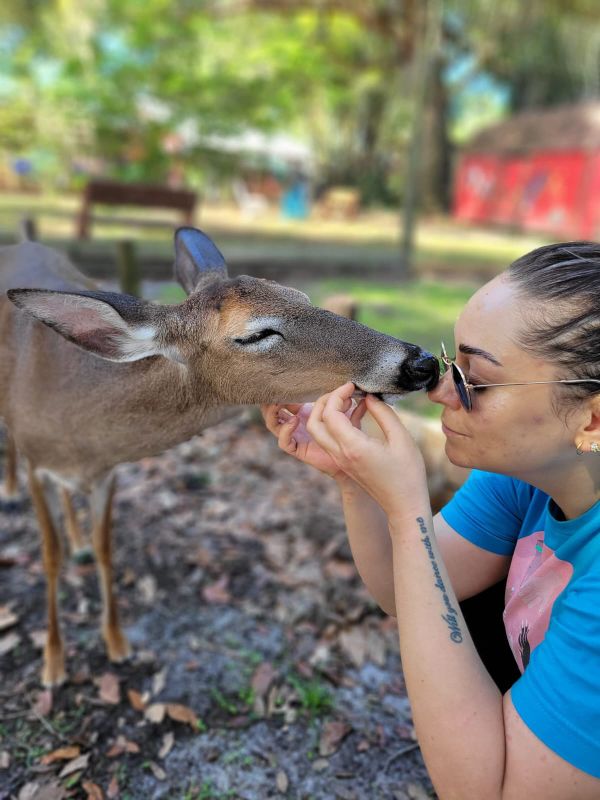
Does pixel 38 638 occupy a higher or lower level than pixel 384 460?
lower

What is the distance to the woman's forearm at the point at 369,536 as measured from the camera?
70.4 inches

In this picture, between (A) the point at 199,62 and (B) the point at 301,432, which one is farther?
(A) the point at 199,62

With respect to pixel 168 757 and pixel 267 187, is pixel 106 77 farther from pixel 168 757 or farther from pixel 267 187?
pixel 267 187

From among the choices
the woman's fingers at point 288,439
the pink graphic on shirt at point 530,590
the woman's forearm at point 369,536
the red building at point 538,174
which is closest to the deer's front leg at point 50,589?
the woman's fingers at point 288,439

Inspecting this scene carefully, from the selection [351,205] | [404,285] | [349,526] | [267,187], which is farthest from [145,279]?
[267,187]

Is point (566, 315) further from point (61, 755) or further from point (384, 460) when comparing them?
point (61, 755)

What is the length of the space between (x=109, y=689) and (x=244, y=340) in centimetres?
156

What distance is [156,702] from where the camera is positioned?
2.61 meters

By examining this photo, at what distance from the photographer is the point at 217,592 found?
328cm

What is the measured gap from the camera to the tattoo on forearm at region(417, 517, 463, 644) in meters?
1.41

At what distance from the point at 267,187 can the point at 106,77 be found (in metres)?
20.4

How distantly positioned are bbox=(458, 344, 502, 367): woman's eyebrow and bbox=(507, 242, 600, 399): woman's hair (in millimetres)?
66

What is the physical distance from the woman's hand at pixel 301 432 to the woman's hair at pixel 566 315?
461 millimetres

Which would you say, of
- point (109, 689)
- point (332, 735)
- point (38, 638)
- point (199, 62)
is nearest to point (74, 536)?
point (38, 638)
